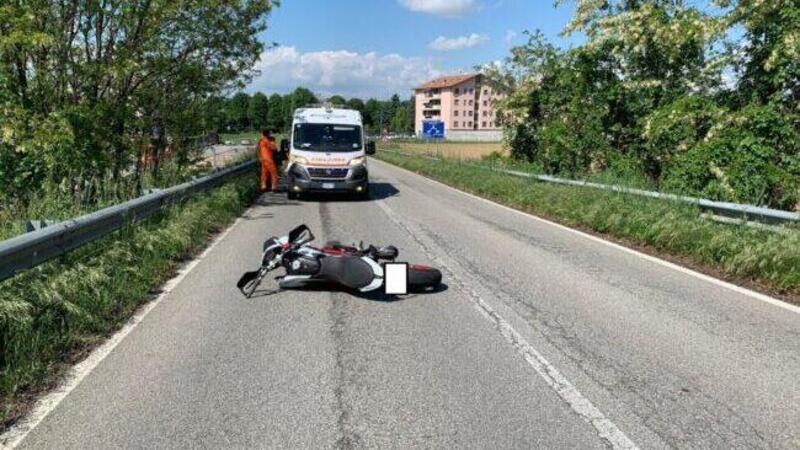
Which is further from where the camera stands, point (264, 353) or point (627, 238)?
point (627, 238)

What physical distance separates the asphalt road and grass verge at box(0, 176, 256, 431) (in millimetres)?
319

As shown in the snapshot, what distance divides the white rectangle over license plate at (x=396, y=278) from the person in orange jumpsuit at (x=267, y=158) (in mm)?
12863

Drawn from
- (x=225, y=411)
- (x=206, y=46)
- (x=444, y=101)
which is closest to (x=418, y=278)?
(x=225, y=411)

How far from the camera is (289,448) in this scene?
12.1ft

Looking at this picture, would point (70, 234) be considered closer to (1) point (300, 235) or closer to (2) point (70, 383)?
(1) point (300, 235)

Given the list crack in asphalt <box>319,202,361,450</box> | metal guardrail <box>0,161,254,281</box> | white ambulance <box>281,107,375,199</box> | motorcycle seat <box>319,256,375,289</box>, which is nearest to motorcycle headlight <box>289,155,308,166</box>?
white ambulance <box>281,107,375,199</box>

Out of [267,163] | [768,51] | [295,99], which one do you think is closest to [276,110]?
[295,99]

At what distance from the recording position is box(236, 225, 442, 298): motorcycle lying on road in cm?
713

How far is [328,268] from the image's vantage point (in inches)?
286

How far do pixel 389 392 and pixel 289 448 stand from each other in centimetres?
97

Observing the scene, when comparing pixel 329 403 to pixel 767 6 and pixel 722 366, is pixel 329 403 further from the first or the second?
pixel 767 6

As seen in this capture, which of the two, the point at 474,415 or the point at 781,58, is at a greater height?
the point at 781,58

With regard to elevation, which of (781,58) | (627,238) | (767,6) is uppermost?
(767,6)

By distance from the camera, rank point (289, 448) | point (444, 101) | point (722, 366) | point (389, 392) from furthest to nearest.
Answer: point (444, 101), point (722, 366), point (389, 392), point (289, 448)
